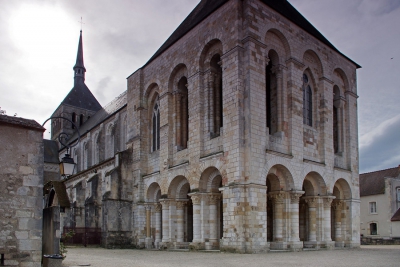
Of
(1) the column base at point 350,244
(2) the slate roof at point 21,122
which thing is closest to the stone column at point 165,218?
(1) the column base at point 350,244

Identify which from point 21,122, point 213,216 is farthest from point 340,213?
point 21,122

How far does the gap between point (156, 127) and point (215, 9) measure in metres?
8.10

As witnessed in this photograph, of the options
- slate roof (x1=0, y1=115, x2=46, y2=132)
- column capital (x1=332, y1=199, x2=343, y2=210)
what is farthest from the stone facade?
column capital (x1=332, y1=199, x2=343, y2=210)

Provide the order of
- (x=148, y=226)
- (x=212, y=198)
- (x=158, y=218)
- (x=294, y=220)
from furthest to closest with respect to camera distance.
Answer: (x=148, y=226) < (x=158, y=218) < (x=212, y=198) < (x=294, y=220)

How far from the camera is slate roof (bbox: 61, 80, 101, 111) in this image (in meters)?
53.5

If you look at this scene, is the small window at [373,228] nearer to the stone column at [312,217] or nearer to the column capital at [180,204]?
the stone column at [312,217]

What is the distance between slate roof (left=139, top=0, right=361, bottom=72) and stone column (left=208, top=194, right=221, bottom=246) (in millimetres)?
8672

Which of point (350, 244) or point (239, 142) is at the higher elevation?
point (239, 142)

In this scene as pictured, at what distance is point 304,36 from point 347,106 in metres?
5.36

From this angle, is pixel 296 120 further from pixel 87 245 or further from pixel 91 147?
pixel 91 147

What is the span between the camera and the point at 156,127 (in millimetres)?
24766

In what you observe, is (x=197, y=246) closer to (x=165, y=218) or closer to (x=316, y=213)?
(x=165, y=218)

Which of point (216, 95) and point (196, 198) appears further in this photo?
point (216, 95)

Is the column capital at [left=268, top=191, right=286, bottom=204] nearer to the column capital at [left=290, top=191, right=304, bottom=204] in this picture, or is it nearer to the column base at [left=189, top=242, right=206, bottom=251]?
the column capital at [left=290, top=191, right=304, bottom=204]
